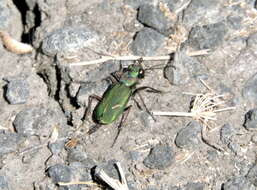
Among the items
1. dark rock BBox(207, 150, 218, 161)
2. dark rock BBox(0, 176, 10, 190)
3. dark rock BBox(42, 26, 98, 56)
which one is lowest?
dark rock BBox(0, 176, 10, 190)

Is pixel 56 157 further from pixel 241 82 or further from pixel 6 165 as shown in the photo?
pixel 241 82

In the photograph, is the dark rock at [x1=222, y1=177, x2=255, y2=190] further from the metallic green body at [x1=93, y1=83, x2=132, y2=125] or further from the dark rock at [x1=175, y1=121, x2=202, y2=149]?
the metallic green body at [x1=93, y1=83, x2=132, y2=125]

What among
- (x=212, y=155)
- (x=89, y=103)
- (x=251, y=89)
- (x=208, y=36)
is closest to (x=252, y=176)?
(x=212, y=155)

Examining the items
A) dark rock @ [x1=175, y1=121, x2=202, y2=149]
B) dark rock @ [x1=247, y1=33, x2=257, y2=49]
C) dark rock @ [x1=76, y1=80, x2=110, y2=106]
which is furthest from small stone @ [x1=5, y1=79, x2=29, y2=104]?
dark rock @ [x1=247, y1=33, x2=257, y2=49]

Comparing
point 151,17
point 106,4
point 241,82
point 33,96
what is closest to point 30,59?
point 33,96

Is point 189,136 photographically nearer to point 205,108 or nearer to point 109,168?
point 205,108

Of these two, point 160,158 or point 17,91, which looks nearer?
point 160,158

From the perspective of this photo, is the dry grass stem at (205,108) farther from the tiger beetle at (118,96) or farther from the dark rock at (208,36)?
the dark rock at (208,36)
